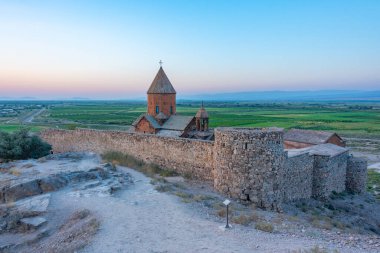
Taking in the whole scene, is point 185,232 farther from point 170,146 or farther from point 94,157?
point 94,157

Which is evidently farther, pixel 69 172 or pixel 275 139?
pixel 69 172

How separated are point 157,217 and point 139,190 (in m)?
3.08

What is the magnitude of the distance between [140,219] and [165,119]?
54.5ft

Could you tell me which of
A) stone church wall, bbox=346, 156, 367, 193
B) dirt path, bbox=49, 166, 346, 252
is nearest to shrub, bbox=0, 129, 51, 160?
dirt path, bbox=49, 166, 346, 252

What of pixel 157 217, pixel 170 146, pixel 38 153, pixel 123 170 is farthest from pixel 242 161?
pixel 38 153

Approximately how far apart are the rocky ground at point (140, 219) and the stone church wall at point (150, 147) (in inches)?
36.9

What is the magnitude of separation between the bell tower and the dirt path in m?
15.5

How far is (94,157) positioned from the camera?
1802 cm

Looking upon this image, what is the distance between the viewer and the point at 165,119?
25406mm

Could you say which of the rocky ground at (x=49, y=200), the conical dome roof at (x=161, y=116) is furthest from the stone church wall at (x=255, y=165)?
the conical dome roof at (x=161, y=116)

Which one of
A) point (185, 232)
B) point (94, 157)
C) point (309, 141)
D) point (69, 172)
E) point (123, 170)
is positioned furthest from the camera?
point (309, 141)

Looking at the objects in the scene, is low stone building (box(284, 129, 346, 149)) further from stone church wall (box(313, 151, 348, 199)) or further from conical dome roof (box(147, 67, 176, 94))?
conical dome roof (box(147, 67, 176, 94))

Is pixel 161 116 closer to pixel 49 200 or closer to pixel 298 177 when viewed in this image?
pixel 298 177

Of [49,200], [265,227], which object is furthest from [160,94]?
[265,227]
